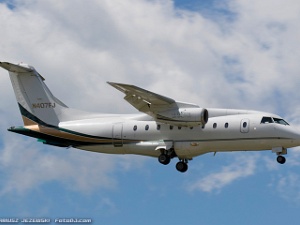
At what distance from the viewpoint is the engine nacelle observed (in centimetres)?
2838

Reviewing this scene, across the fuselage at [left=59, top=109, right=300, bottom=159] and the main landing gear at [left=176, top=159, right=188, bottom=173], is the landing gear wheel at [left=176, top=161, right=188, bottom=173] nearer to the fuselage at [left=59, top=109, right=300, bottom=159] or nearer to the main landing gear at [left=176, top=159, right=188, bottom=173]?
the main landing gear at [left=176, top=159, right=188, bottom=173]

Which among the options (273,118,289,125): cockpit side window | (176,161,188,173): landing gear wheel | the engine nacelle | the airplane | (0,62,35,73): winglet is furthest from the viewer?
(0,62,35,73): winglet

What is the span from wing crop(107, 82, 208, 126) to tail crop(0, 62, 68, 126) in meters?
4.81

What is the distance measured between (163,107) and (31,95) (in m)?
7.21

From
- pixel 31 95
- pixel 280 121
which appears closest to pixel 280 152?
pixel 280 121

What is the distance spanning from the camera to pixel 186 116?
28562 mm

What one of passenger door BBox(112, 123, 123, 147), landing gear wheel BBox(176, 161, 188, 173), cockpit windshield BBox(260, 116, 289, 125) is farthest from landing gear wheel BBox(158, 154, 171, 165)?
cockpit windshield BBox(260, 116, 289, 125)

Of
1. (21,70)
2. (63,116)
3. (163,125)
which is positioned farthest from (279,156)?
(21,70)

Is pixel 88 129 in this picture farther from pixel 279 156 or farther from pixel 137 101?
pixel 279 156

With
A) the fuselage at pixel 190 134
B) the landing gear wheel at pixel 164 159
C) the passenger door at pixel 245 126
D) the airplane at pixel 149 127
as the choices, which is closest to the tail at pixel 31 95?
the airplane at pixel 149 127

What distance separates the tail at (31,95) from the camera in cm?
3244

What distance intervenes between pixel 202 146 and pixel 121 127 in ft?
12.5

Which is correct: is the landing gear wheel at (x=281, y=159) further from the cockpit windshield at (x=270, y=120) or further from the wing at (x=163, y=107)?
the wing at (x=163, y=107)

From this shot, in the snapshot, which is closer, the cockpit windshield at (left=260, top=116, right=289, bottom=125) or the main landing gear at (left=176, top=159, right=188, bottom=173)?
the cockpit windshield at (left=260, top=116, right=289, bottom=125)
